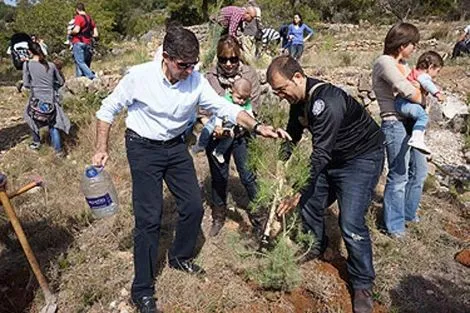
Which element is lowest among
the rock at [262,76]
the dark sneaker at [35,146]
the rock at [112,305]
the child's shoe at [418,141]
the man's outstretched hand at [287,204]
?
the dark sneaker at [35,146]

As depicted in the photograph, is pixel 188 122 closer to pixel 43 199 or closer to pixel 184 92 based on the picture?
pixel 184 92

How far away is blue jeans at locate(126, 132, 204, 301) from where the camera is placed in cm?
260

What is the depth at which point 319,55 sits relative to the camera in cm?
1042

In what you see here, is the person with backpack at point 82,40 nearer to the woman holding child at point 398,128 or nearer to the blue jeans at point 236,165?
the blue jeans at point 236,165

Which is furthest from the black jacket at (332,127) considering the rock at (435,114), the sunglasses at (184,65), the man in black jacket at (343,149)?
the rock at (435,114)

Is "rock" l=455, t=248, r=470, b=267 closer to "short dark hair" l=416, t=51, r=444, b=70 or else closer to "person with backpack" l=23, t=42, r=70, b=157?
"short dark hair" l=416, t=51, r=444, b=70

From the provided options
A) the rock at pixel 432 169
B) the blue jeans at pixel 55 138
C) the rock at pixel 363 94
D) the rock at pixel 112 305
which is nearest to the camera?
the rock at pixel 112 305

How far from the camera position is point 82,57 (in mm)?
7754

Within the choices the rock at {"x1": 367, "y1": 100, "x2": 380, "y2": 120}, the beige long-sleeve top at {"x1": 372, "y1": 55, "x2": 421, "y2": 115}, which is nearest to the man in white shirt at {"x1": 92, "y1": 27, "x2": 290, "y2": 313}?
the beige long-sleeve top at {"x1": 372, "y1": 55, "x2": 421, "y2": 115}

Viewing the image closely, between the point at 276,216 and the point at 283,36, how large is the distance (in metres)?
8.47

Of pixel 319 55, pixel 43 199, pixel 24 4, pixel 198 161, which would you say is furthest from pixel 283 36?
pixel 24 4

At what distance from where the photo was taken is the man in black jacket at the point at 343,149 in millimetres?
2453

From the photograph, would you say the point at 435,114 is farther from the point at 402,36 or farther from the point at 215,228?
the point at 215,228

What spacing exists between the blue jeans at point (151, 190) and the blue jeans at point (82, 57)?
18.5ft
